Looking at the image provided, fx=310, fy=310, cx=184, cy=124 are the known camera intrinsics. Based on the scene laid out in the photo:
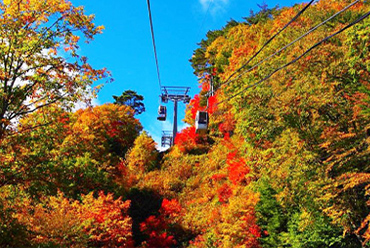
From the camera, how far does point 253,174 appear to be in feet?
69.9

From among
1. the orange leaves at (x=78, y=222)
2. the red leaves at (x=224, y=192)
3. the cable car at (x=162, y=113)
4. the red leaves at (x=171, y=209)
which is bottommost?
the orange leaves at (x=78, y=222)

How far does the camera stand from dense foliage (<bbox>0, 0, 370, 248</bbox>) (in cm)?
959

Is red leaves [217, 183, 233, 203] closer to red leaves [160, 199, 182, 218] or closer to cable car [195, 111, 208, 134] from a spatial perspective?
red leaves [160, 199, 182, 218]

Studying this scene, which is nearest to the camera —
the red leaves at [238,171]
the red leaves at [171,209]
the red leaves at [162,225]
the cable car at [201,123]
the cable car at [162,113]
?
the cable car at [201,123]

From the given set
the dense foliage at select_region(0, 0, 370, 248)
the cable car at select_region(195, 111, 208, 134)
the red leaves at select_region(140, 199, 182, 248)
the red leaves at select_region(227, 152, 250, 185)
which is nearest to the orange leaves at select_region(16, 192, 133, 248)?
the dense foliage at select_region(0, 0, 370, 248)

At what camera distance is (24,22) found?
9047 mm

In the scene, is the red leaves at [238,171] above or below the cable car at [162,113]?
below

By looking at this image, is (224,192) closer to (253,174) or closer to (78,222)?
(253,174)

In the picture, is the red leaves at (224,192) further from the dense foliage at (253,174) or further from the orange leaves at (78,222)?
the orange leaves at (78,222)

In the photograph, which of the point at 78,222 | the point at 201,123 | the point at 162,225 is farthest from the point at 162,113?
the point at 201,123

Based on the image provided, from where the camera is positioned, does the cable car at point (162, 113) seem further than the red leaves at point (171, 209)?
Yes

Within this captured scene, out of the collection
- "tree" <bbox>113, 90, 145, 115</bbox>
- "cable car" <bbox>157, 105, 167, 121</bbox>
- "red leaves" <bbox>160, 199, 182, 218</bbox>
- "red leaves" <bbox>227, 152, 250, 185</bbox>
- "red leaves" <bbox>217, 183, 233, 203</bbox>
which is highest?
"tree" <bbox>113, 90, 145, 115</bbox>

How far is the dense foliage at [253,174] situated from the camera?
959 centimetres

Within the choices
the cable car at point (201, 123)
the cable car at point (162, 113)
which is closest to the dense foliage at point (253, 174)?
the cable car at point (201, 123)
